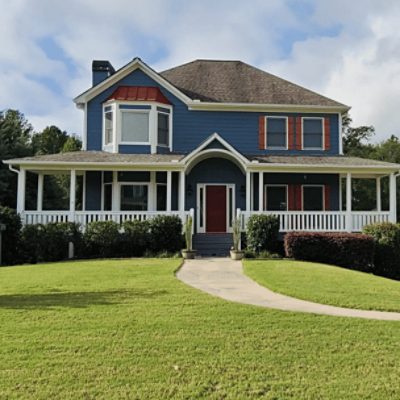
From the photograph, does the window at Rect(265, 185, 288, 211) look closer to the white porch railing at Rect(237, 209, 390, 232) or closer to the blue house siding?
the blue house siding

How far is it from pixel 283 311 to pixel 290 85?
16631mm

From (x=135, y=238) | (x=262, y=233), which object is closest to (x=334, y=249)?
(x=262, y=233)

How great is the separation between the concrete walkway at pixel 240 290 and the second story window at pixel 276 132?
8.13 metres

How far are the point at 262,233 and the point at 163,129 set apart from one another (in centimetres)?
693

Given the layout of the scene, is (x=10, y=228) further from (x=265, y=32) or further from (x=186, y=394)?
(x=186, y=394)

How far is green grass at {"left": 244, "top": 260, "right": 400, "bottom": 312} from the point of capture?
25.4 feet

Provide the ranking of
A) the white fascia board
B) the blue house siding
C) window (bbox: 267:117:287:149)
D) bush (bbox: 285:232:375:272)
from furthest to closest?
window (bbox: 267:117:287:149)
the blue house siding
the white fascia board
bush (bbox: 285:232:375:272)

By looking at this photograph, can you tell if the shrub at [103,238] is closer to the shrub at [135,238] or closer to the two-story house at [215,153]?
the shrub at [135,238]

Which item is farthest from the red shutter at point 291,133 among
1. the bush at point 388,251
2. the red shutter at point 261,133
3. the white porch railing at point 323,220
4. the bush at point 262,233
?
the bush at point 388,251

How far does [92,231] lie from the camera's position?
15.8 m

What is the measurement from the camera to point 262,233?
1564 cm

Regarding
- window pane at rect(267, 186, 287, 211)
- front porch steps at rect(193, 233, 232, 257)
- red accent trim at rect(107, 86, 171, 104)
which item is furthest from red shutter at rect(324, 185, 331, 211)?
red accent trim at rect(107, 86, 171, 104)

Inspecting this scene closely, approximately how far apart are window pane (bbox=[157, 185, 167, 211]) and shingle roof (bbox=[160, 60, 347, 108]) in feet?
14.6

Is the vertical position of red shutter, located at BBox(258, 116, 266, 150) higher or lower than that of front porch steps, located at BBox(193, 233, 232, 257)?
higher
